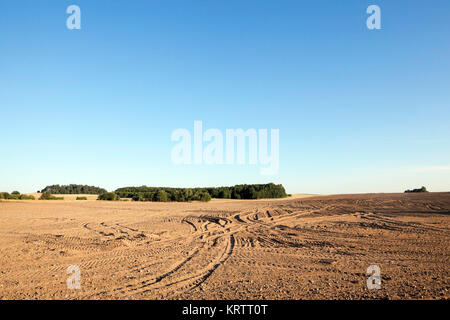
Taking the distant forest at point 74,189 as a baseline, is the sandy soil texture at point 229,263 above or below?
above

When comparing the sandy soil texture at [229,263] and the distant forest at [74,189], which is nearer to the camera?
the sandy soil texture at [229,263]

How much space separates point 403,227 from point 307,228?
14.5 ft

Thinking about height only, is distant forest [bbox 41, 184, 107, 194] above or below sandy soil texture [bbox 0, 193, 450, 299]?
below

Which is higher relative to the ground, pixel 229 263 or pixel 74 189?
pixel 229 263

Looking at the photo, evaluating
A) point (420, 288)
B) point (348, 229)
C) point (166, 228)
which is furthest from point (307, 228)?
point (420, 288)

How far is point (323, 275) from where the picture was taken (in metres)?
6.43

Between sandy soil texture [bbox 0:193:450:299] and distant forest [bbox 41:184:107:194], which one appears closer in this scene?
sandy soil texture [bbox 0:193:450:299]

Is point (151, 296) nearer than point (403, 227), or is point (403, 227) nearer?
point (151, 296)

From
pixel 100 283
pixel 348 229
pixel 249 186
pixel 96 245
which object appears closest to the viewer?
pixel 100 283

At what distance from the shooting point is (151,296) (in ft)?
17.3

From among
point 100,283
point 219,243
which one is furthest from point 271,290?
point 219,243

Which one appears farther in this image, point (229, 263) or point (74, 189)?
point (74, 189)
